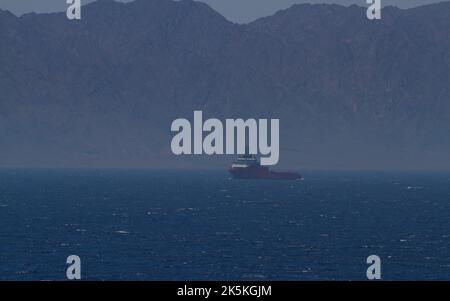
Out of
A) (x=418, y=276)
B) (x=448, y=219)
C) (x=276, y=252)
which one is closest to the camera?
(x=418, y=276)

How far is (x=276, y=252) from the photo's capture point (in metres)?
107

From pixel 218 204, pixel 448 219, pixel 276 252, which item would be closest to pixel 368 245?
pixel 276 252

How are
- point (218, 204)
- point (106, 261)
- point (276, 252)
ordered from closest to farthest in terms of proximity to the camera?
point (106, 261) → point (276, 252) → point (218, 204)

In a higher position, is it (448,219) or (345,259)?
(448,219)
